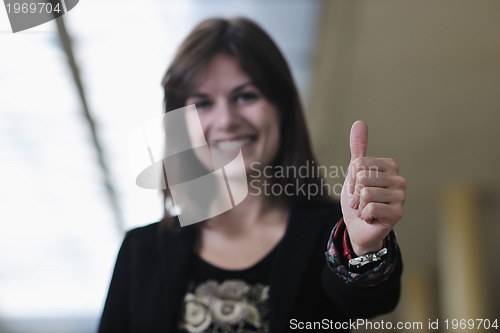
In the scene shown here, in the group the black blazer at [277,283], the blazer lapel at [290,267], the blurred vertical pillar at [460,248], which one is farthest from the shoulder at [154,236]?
the blurred vertical pillar at [460,248]

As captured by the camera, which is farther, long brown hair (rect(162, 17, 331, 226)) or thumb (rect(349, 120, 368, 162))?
long brown hair (rect(162, 17, 331, 226))

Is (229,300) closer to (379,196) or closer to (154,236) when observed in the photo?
(154,236)

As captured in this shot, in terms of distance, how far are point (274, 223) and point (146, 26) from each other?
2.73 ft

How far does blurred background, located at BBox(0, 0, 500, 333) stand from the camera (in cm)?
121

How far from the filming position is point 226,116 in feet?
1.41

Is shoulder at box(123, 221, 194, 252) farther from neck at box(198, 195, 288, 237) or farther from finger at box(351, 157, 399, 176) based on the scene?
finger at box(351, 157, 399, 176)

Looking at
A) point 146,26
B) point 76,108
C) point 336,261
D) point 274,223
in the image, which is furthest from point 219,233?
point 76,108

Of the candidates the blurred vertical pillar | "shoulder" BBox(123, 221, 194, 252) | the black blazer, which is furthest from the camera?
the blurred vertical pillar

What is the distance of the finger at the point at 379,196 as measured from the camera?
0.31 metres

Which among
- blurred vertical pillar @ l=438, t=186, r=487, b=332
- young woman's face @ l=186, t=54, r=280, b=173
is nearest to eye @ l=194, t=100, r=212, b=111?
young woman's face @ l=186, t=54, r=280, b=173

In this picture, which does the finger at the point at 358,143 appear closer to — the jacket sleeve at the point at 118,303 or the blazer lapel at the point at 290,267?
the blazer lapel at the point at 290,267

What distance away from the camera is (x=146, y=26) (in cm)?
120

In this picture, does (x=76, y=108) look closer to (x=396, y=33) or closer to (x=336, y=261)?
(x=396, y=33)

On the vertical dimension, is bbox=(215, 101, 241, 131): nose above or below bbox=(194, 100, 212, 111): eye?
below
